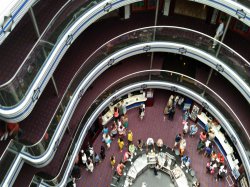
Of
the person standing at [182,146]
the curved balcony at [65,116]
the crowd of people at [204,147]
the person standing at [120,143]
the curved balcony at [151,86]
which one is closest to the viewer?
the curved balcony at [65,116]

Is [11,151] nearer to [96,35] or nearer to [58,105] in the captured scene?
[58,105]

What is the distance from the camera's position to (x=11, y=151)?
1688 centimetres

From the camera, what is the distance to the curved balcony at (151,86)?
21.3 meters

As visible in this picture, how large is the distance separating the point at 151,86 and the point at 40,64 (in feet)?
38.9

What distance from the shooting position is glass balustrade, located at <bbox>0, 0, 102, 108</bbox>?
1409cm

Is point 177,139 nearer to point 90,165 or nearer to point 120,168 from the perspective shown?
point 120,168

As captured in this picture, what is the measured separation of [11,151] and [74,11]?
310 inches

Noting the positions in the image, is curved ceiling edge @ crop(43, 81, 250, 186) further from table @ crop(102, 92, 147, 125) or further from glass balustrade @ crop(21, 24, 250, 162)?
glass balustrade @ crop(21, 24, 250, 162)

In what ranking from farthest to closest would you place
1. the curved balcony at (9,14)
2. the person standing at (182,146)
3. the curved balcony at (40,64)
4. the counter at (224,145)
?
1. the person standing at (182,146)
2. the counter at (224,145)
3. the curved balcony at (40,64)
4. the curved balcony at (9,14)

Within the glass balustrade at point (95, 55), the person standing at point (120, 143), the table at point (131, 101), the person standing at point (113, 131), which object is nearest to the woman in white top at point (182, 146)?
the person standing at point (120, 143)

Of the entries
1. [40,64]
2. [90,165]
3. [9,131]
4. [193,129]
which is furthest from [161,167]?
[40,64]

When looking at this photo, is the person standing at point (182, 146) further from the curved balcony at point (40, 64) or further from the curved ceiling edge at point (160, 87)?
the curved balcony at point (40, 64)

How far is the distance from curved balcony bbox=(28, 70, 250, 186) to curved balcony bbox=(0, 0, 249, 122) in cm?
616

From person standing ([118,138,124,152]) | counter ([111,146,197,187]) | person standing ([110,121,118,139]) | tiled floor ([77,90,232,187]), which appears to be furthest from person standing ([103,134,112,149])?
counter ([111,146,197,187])
